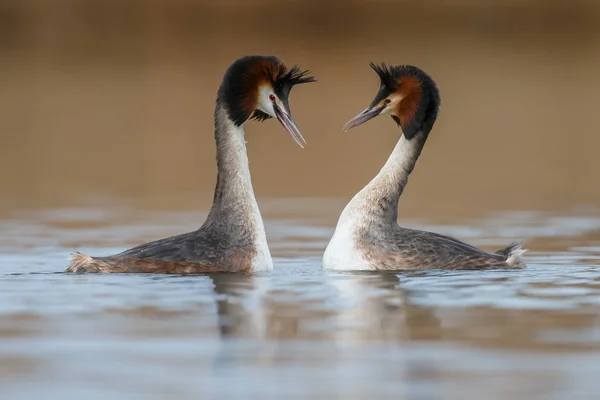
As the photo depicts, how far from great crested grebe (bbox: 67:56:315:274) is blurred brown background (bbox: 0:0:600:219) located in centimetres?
479

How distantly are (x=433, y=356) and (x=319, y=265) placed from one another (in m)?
4.21

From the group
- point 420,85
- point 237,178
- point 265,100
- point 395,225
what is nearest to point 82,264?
point 237,178

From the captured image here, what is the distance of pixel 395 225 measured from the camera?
12992mm

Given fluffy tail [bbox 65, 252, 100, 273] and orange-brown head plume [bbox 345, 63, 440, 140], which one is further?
orange-brown head plume [bbox 345, 63, 440, 140]

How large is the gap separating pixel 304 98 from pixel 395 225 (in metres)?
18.5

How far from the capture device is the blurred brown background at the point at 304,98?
64.1ft

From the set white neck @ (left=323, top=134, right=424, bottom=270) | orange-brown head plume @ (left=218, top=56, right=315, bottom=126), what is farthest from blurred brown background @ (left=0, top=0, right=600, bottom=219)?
orange-brown head plume @ (left=218, top=56, right=315, bottom=126)

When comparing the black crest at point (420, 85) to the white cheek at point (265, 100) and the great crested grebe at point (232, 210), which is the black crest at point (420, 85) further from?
the white cheek at point (265, 100)

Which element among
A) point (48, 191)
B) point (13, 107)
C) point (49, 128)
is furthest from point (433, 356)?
point (13, 107)

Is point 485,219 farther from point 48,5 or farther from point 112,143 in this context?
point 48,5

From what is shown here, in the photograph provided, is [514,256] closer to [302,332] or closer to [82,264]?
[82,264]

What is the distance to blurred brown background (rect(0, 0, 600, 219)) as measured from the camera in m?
19.5

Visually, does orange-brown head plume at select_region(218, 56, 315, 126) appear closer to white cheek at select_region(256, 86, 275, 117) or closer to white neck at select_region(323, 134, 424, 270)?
white cheek at select_region(256, 86, 275, 117)

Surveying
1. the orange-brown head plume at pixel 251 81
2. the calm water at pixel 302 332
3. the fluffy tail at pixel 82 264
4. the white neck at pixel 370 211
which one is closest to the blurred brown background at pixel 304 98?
the white neck at pixel 370 211
